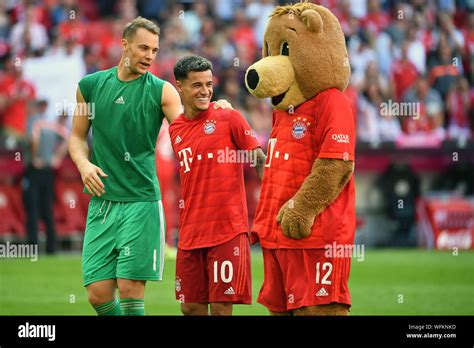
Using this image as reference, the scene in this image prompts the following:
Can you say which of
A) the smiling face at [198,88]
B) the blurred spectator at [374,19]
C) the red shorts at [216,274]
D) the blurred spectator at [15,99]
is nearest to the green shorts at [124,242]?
the red shorts at [216,274]

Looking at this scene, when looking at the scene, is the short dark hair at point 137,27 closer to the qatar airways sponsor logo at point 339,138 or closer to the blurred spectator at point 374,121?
the qatar airways sponsor logo at point 339,138

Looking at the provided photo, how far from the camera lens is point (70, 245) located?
17516mm

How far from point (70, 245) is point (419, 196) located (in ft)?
18.9

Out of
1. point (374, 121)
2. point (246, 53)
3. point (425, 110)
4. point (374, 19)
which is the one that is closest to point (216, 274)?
point (374, 121)

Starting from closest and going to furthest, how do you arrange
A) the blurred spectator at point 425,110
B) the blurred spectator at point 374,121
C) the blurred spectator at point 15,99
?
the blurred spectator at point 15,99, the blurred spectator at point 374,121, the blurred spectator at point 425,110

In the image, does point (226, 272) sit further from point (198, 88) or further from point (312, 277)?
point (198, 88)

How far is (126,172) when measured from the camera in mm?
8094

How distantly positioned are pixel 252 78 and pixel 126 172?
4.08ft

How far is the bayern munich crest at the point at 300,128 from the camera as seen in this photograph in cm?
741

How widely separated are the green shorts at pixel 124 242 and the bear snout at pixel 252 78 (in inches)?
49.0

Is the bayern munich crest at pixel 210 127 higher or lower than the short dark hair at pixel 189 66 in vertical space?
lower

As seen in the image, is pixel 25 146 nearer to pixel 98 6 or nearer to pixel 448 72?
pixel 98 6

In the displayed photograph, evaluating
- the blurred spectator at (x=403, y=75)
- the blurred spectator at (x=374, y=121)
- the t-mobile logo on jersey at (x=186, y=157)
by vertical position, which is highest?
the blurred spectator at (x=403, y=75)
